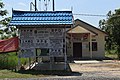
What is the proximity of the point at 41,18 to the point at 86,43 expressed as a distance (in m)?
22.7

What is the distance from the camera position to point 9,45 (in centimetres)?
2338

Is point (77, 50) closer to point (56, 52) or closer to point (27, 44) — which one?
point (56, 52)

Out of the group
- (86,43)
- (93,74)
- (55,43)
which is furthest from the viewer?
(86,43)

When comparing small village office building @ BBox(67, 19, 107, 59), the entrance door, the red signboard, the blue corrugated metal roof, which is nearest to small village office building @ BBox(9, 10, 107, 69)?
the blue corrugated metal roof

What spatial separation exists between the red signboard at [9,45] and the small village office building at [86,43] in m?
18.4

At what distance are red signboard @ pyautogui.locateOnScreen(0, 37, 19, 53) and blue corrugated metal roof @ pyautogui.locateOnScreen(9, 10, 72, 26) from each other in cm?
166

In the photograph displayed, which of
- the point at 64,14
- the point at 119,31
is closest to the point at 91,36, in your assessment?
the point at 119,31

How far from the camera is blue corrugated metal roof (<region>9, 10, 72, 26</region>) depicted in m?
21.8

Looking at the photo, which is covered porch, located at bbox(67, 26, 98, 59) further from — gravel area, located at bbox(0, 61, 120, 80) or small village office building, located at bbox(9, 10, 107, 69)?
small village office building, located at bbox(9, 10, 107, 69)

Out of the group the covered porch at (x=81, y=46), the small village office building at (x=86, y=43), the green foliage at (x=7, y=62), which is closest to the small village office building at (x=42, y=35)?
the green foliage at (x=7, y=62)

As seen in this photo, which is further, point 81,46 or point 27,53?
point 81,46

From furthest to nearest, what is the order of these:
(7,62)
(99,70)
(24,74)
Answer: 1. (99,70)
2. (7,62)
3. (24,74)

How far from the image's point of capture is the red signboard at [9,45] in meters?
23.0

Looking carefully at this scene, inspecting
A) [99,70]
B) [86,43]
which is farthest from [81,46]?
[99,70]
